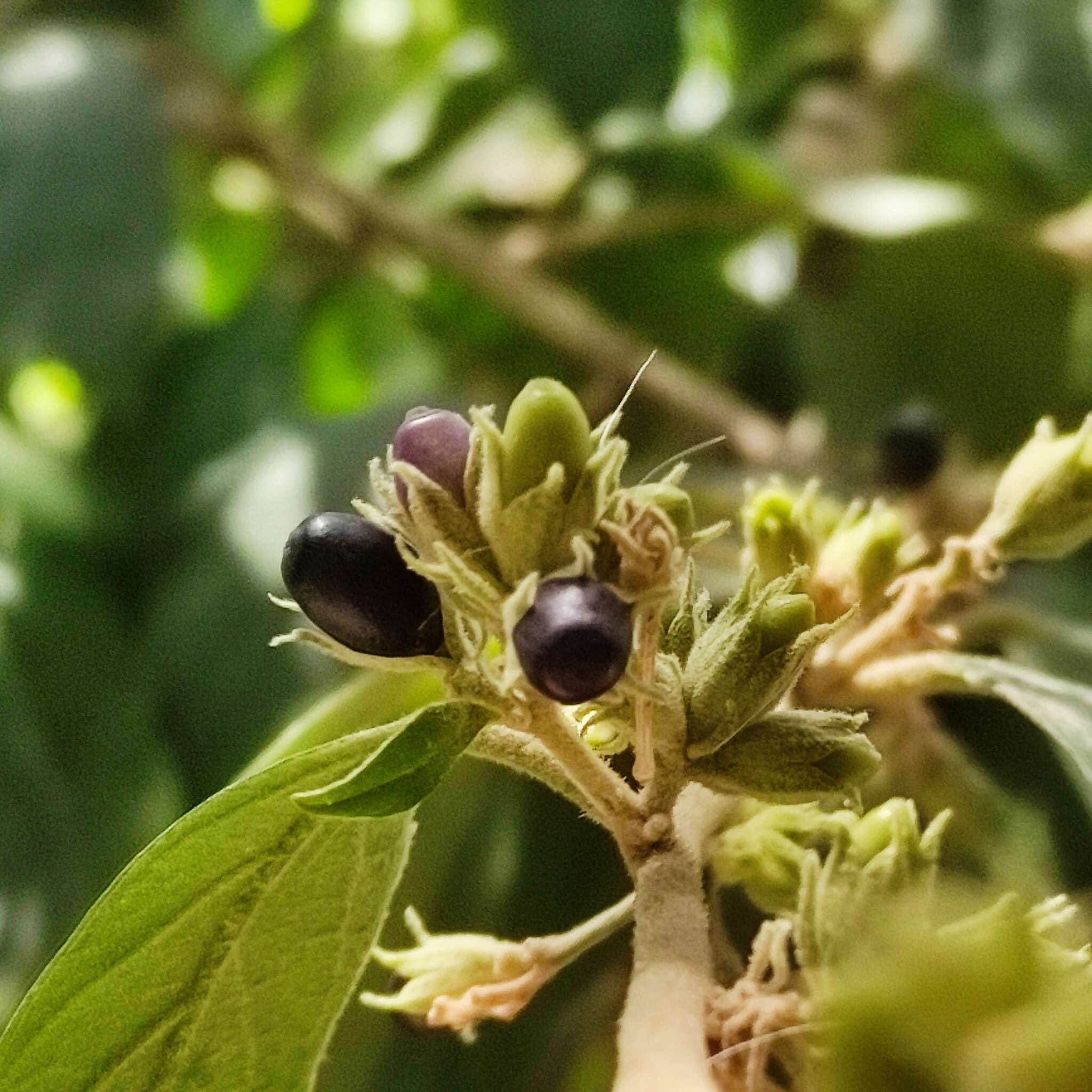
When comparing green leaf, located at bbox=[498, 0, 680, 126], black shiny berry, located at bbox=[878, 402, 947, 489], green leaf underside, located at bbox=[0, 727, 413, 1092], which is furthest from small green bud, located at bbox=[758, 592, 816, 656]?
green leaf, located at bbox=[498, 0, 680, 126]

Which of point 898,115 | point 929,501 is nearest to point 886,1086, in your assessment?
point 929,501

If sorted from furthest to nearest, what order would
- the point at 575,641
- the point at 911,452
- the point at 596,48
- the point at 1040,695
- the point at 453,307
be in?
1. the point at 453,307
2. the point at 596,48
3. the point at 911,452
4. the point at 1040,695
5. the point at 575,641

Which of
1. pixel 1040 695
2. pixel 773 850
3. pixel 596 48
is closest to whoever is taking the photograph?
pixel 773 850

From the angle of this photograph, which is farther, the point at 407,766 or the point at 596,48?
the point at 596,48

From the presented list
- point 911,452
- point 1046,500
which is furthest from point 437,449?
point 911,452

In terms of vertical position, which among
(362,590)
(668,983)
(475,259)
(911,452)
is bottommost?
(668,983)

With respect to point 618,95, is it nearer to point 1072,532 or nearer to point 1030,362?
point 1030,362

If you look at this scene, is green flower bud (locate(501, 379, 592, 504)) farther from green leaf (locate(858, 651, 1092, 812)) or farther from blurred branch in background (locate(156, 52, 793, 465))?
blurred branch in background (locate(156, 52, 793, 465))

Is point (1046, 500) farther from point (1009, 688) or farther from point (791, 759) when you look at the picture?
point (791, 759)

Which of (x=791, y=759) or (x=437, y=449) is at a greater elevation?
(x=437, y=449)

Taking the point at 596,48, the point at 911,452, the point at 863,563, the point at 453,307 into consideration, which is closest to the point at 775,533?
the point at 863,563
